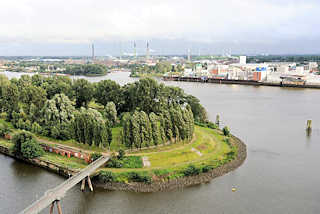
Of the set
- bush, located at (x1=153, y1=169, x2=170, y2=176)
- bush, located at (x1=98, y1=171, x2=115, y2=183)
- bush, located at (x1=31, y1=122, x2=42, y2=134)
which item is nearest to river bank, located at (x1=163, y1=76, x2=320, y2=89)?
bush, located at (x1=153, y1=169, x2=170, y2=176)

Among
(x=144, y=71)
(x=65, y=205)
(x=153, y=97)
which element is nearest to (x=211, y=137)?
(x=153, y=97)

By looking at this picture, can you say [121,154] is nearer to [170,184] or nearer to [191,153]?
[170,184]

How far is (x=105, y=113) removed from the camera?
1118 inches

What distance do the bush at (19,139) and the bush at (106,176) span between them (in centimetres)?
808

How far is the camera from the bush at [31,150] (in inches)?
889

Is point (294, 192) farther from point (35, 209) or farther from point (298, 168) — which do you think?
point (35, 209)

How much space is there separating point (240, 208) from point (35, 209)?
451 inches

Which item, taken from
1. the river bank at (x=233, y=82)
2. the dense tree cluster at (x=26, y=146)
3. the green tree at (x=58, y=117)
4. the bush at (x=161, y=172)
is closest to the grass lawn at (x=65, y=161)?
the dense tree cluster at (x=26, y=146)

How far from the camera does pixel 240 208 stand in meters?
17.0

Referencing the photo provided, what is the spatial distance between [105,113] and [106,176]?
1018 centimetres

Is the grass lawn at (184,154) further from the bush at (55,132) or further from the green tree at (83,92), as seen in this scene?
the green tree at (83,92)

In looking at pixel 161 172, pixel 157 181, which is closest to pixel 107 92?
pixel 161 172

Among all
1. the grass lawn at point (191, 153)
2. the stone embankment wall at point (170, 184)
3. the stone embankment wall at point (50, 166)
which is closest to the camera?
the stone embankment wall at point (170, 184)

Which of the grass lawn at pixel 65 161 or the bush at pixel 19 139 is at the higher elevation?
the bush at pixel 19 139
